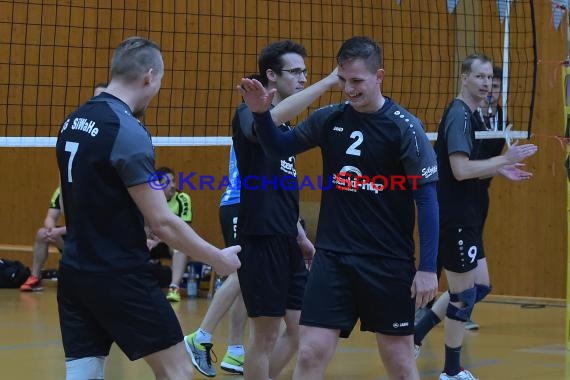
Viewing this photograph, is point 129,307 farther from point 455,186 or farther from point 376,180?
point 455,186

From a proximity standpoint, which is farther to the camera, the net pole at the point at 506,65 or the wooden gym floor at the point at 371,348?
the net pole at the point at 506,65

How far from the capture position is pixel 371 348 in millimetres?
8180

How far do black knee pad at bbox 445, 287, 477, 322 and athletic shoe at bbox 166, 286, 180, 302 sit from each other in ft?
16.4

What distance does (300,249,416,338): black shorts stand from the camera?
15.6 ft

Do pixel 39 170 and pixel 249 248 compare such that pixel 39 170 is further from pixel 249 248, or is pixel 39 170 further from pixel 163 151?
pixel 249 248

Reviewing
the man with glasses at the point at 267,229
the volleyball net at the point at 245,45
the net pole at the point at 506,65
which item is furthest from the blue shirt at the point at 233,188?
the volleyball net at the point at 245,45

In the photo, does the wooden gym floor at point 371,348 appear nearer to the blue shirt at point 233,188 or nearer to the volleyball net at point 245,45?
the blue shirt at point 233,188

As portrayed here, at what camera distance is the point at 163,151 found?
523 inches

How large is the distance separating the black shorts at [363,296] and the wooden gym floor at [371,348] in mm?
2156

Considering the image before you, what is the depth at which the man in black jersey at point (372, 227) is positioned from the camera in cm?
472

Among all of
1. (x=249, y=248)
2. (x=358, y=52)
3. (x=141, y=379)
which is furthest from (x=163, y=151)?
(x=358, y=52)

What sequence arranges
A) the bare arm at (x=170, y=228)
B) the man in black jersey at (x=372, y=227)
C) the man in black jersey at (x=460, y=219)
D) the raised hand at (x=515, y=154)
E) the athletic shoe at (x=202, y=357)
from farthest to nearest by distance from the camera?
the athletic shoe at (x=202, y=357), the man in black jersey at (x=460, y=219), the raised hand at (x=515, y=154), the man in black jersey at (x=372, y=227), the bare arm at (x=170, y=228)

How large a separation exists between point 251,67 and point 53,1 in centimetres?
255

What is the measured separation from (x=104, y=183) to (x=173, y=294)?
743 centimetres
